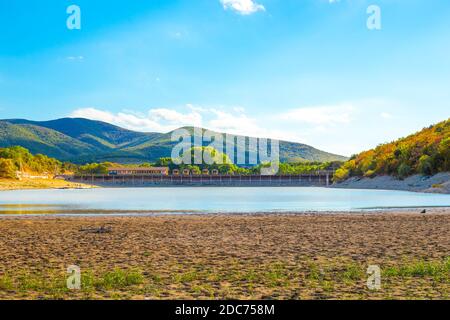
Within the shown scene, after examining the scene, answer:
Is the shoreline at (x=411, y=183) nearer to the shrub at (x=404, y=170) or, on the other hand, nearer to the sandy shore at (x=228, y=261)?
the shrub at (x=404, y=170)

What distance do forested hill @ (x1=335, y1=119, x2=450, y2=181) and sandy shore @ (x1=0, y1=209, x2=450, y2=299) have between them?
92953 mm

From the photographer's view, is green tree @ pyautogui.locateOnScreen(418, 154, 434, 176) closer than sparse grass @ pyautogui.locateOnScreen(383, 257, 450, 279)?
No

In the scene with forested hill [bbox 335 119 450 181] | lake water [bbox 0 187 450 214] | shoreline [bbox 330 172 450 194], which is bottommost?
lake water [bbox 0 187 450 214]

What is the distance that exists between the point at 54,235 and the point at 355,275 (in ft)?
51.7

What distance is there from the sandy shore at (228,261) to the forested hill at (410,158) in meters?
93.0

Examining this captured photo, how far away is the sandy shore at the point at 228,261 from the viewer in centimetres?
1210

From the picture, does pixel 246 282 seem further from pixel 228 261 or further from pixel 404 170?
pixel 404 170

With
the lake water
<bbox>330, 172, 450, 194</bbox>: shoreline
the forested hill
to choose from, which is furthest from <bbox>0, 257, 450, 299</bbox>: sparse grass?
the forested hill

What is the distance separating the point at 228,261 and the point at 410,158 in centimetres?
12257

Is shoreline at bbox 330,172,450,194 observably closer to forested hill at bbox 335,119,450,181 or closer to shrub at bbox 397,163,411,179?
shrub at bbox 397,163,411,179

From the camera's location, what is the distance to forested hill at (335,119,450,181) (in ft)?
374

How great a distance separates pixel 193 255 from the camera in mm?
17984

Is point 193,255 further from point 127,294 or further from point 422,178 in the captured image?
point 422,178
